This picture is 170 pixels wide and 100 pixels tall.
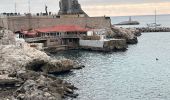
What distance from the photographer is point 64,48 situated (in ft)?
429

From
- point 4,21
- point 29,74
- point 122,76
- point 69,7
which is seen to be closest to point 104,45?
point 4,21

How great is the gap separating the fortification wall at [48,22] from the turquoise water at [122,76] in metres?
19.0

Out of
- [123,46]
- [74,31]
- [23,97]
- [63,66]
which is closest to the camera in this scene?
[23,97]

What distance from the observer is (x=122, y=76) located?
82875mm

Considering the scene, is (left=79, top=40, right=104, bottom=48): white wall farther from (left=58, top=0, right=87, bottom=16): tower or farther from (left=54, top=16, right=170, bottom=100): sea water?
(left=58, top=0, right=87, bottom=16): tower

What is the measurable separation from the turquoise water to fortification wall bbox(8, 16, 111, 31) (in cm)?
1905

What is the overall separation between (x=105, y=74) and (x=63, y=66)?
7.89 metres

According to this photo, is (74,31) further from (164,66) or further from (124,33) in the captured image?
(164,66)

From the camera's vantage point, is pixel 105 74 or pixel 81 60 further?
pixel 81 60

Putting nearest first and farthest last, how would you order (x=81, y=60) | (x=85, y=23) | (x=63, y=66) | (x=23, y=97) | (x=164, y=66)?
1. (x=23, y=97)
2. (x=63, y=66)
3. (x=164, y=66)
4. (x=81, y=60)
5. (x=85, y=23)

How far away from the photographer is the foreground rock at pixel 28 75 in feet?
199

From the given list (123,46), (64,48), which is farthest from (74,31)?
(123,46)

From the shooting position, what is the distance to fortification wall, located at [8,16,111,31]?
131 m

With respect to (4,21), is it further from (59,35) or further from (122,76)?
(122,76)
